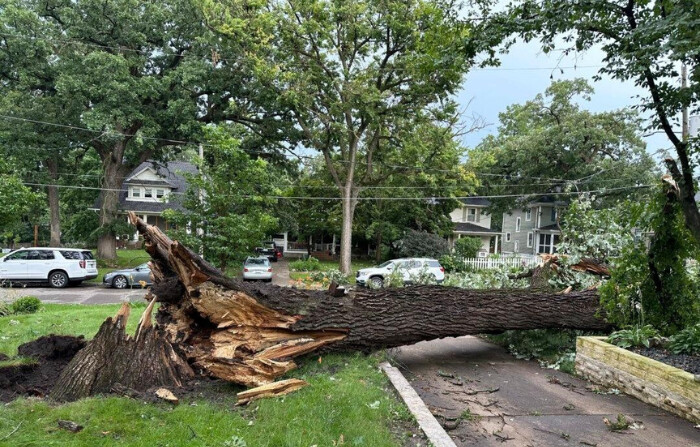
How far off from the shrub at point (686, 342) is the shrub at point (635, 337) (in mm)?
235

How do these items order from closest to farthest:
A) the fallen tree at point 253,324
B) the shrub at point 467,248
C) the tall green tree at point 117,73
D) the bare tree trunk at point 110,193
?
the fallen tree at point 253,324 → the tall green tree at point 117,73 → the bare tree trunk at point 110,193 → the shrub at point 467,248

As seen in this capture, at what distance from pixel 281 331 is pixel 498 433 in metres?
2.74

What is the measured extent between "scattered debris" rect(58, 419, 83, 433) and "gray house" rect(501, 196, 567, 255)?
34815 millimetres

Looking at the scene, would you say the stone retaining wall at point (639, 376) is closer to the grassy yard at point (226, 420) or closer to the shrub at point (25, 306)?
the grassy yard at point (226, 420)

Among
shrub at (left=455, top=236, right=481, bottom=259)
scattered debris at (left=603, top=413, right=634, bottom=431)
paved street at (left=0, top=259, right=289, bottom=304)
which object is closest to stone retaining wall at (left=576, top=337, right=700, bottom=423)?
scattered debris at (left=603, top=413, right=634, bottom=431)

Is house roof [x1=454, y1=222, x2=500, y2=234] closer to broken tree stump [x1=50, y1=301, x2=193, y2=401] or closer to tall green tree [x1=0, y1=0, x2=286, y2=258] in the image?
tall green tree [x1=0, y1=0, x2=286, y2=258]

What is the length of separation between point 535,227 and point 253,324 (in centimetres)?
3746

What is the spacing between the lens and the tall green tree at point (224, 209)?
45.0 feet

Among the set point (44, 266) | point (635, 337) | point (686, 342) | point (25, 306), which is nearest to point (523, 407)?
point (635, 337)

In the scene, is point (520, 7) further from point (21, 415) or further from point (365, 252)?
point (365, 252)

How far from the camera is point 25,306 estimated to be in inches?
419

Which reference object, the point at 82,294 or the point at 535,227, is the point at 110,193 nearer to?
the point at 82,294

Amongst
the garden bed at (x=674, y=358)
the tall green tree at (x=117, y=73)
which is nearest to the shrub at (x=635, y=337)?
the garden bed at (x=674, y=358)

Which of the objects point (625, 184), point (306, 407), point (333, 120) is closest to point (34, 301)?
point (306, 407)
